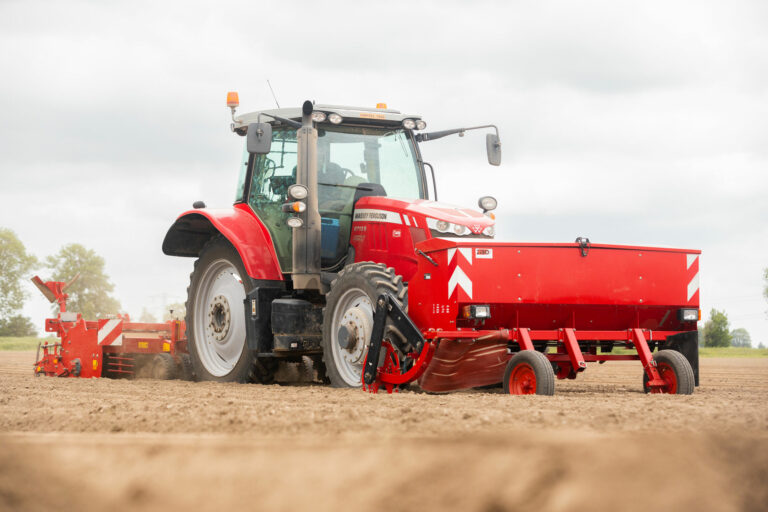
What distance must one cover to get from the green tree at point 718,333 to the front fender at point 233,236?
37.0m

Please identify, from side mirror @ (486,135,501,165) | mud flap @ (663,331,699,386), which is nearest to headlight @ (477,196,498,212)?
side mirror @ (486,135,501,165)

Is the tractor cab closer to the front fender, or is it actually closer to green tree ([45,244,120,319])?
the front fender

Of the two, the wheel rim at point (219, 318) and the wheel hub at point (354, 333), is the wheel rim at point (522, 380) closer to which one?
the wheel hub at point (354, 333)

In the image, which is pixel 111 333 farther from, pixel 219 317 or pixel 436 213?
pixel 436 213

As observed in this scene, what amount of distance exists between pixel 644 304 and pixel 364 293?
2.30m

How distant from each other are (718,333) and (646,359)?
3915 cm

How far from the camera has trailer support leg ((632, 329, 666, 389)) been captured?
22.2ft

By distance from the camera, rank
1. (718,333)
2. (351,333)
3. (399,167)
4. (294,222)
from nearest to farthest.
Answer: (351,333) → (294,222) → (399,167) → (718,333)

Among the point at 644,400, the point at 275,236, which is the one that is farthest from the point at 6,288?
the point at 644,400

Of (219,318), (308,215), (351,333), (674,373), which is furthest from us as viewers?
(219,318)

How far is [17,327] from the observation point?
54406 mm

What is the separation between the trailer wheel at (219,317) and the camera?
8930 mm

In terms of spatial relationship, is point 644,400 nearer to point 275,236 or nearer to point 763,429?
point 763,429

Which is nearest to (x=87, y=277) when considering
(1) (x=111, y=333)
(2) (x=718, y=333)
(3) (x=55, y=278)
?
(3) (x=55, y=278)
